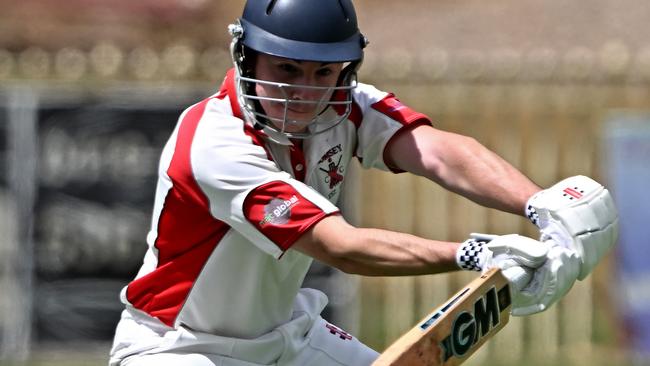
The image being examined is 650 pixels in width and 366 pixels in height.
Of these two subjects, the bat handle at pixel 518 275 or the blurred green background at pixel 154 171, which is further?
the blurred green background at pixel 154 171

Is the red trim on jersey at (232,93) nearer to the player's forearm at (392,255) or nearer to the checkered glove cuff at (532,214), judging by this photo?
the player's forearm at (392,255)

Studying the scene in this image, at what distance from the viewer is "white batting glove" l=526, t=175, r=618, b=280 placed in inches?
171

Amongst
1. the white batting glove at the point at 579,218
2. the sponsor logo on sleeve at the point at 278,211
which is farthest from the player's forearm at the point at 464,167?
the sponsor logo on sleeve at the point at 278,211

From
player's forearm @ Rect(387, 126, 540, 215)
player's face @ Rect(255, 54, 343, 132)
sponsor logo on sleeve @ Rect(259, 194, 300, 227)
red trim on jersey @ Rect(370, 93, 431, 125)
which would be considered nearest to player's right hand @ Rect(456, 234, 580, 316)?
player's forearm @ Rect(387, 126, 540, 215)

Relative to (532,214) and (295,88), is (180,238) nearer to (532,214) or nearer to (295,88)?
(295,88)

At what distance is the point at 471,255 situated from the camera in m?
4.27

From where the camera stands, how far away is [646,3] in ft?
59.6

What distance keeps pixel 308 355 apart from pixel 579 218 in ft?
3.69

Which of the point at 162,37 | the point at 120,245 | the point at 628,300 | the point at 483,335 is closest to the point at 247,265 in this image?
the point at 483,335

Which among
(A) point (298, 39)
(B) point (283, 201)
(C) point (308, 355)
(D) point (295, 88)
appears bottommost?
(C) point (308, 355)

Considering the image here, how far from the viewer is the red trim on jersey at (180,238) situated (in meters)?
4.70

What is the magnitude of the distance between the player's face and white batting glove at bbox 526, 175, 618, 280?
2.44 ft

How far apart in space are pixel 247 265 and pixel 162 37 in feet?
40.0

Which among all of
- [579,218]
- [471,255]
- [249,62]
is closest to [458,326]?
[471,255]
